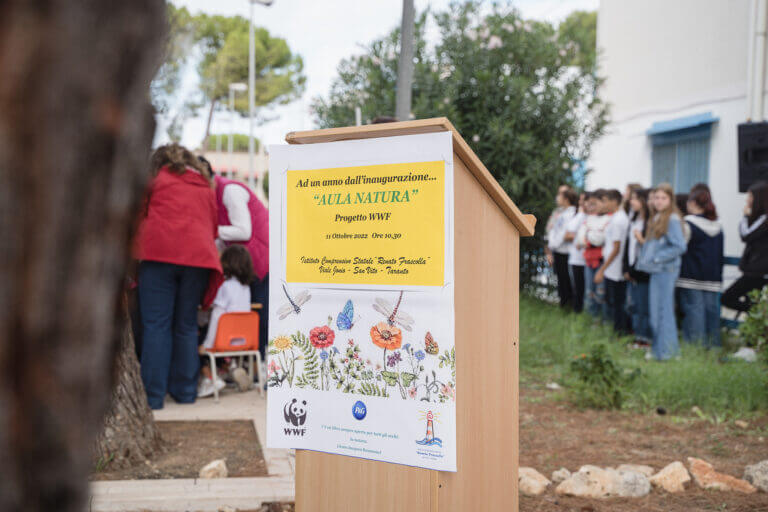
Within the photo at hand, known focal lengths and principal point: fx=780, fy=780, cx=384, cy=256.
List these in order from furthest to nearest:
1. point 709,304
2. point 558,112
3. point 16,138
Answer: point 558,112
point 709,304
point 16,138

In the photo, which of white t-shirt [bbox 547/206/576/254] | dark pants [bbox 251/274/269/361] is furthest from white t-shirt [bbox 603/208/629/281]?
dark pants [bbox 251/274/269/361]

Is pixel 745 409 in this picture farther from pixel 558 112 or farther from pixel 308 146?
pixel 558 112

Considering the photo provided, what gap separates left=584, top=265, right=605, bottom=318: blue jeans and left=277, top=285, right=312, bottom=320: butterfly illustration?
8.35 metres

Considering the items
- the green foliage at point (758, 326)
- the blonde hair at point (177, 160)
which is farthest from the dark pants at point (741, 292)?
the blonde hair at point (177, 160)

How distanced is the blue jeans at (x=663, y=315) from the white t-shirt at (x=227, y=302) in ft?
14.8

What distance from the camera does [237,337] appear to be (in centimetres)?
658

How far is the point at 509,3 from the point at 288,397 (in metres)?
11.7

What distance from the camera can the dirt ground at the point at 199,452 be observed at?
412 cm

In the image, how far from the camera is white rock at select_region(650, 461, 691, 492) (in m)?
4.05

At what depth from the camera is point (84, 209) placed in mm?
844

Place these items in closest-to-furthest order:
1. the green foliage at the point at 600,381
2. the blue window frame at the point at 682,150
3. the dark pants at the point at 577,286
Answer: the green foliage at the point at 600,381
the dark pants at the point at 577,286
the blue window frame at the point at 682,150

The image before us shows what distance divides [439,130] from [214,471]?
2.40 metres

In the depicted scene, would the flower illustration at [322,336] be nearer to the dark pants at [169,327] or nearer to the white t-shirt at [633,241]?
the dark pants at [169,327]

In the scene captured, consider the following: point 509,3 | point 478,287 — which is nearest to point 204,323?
point 478,287
